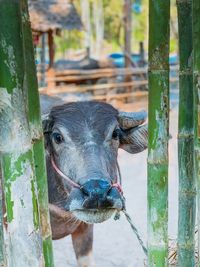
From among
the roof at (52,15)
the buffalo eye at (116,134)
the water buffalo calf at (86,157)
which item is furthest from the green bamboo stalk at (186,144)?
the roof at (52,15)

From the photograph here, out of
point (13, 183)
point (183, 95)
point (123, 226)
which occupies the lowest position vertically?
point (123, 226)

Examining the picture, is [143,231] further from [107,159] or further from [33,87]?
[33,87]

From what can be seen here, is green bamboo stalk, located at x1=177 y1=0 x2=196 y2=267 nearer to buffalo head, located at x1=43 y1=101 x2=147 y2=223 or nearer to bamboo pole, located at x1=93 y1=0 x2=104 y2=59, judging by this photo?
buffalo head, located at x1=43 y1=101 x2=147 y2=223

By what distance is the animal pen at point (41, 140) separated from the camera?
118 centimetres

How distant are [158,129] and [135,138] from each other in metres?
1.15

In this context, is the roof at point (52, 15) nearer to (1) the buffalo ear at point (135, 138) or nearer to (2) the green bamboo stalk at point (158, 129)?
(1) the buffalo ear at point (135, 138)

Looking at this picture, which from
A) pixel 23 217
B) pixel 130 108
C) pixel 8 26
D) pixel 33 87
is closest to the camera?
pixel 8 26

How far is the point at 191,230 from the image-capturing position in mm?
1939

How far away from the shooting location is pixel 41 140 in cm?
151

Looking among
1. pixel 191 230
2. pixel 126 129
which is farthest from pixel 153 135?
pixel 126 129

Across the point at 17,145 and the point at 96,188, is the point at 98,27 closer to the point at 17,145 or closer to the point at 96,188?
the point at 96,188

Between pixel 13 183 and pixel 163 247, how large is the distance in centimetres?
70

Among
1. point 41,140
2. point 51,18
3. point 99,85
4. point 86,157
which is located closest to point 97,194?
point 86,157

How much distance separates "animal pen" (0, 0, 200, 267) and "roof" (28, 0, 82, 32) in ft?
29.9
